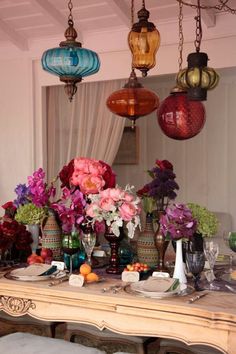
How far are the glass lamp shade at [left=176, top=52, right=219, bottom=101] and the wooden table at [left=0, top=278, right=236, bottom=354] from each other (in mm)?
1075

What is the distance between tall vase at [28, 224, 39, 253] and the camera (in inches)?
116

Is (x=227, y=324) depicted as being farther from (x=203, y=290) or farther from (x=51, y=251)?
(x=51, y=251)

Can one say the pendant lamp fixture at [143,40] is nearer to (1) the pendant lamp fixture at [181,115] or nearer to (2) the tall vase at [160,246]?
(1) the pendant lamp fixture at [181,115]

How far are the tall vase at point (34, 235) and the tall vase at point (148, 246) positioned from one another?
0.68m

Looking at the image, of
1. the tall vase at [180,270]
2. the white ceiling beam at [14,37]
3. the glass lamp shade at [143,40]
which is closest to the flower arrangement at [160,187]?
the tall vase at [180,270]

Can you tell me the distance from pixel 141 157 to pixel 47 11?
255 centimetres

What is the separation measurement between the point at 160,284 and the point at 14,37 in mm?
3471

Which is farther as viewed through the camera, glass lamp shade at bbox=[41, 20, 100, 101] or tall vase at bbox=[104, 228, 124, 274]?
glass lamp shade at bbox=[41, 20, 100, 101]

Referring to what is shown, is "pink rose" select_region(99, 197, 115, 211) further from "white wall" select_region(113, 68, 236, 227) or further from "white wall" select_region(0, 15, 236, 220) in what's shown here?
"white wall" select_region(113, 68, 236, 227)

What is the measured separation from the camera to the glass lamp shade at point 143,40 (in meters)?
2.79

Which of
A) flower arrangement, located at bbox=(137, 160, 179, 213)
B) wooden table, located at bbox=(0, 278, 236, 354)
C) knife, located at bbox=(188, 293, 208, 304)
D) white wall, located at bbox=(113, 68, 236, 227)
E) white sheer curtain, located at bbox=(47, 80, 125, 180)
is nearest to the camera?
wooden table, located at bbox=(0, 278, 236, 354)

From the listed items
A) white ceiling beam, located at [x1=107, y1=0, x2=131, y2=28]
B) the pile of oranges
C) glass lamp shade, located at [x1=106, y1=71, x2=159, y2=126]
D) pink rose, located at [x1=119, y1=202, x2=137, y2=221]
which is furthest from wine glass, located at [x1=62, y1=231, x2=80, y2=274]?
white ceiling beam, located at [x1=107, y1=0, x2=131, y2=28]

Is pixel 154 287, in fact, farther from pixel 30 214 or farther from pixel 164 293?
pixel 30 214

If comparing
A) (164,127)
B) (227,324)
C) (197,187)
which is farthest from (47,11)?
(227,324)
